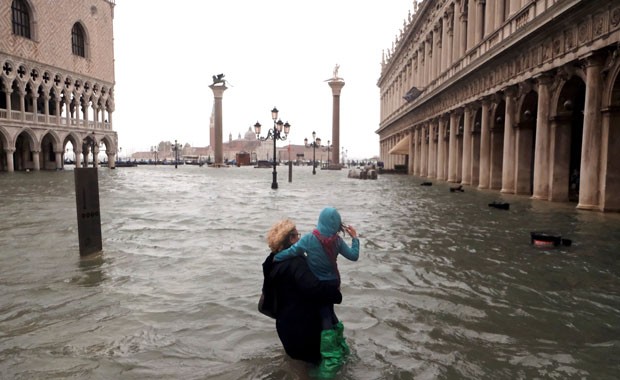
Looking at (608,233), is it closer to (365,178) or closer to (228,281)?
(228,281)

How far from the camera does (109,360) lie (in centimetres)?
380

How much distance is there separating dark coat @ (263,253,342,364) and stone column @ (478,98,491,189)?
20.0m


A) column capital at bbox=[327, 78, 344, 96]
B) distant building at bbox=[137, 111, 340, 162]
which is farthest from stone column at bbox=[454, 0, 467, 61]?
distant building at bbox=[137, 111, 340, 162]

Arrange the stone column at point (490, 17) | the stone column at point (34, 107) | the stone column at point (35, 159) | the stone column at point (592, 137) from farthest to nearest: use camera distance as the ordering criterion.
A: 1. the stone column at point (35, 159)
2. the stone column at point (34, 107)
3. the stone column at point (490, 17)
4. the stone column at point (592, 137)

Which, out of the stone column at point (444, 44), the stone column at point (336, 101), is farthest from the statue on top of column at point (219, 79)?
the stone column at point (444, 44)

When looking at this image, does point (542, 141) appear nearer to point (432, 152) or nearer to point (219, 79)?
point (432, 152)

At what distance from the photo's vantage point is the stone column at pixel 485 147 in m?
21.5

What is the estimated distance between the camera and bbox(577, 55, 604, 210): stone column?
12.5 m

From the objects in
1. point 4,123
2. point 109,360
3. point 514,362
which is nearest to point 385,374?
point 514,362

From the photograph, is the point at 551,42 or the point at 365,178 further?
the point at 365,178

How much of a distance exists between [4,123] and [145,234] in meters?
37.4

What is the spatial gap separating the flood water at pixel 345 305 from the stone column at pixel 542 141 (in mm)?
5924

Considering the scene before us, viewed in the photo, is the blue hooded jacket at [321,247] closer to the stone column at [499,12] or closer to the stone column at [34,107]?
the stone column at [499,12]

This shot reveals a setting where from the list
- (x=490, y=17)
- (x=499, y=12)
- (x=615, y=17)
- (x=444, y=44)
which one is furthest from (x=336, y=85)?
(x=615, y=17)
